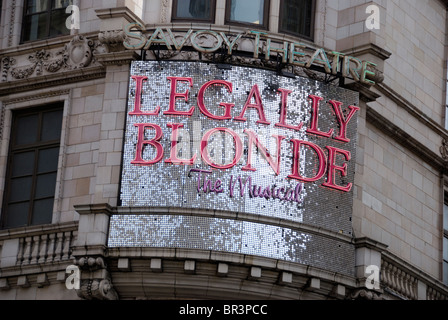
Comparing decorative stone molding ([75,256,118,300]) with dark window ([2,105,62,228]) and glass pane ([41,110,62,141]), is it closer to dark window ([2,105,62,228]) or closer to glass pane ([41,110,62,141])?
dark window ([2,105,62,228])

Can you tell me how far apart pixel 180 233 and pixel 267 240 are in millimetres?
2065

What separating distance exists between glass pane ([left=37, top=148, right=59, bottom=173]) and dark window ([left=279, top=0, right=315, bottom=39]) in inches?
257

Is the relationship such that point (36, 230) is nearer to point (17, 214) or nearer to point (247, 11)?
point (17, 214)

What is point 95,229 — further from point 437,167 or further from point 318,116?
point 437,167

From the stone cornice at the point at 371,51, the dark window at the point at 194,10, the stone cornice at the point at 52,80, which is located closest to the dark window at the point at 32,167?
the stone cornice at the point at 52,80

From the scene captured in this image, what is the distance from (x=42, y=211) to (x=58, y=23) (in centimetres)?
509

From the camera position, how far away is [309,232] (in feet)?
121

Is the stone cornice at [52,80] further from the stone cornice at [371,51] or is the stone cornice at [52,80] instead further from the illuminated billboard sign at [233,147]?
the stone cornice at [371,51]

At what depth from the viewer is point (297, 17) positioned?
130 ft

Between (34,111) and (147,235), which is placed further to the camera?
(34,111)

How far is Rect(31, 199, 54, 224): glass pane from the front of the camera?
126 ft

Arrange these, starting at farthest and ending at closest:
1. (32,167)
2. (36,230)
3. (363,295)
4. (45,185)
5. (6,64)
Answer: (6,64), (32,167), (45,185), (36,230), (363,295)

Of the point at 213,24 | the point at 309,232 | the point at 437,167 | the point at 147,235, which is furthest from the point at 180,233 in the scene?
the point at 437,167

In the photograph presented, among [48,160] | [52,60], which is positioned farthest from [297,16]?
[48,160]
